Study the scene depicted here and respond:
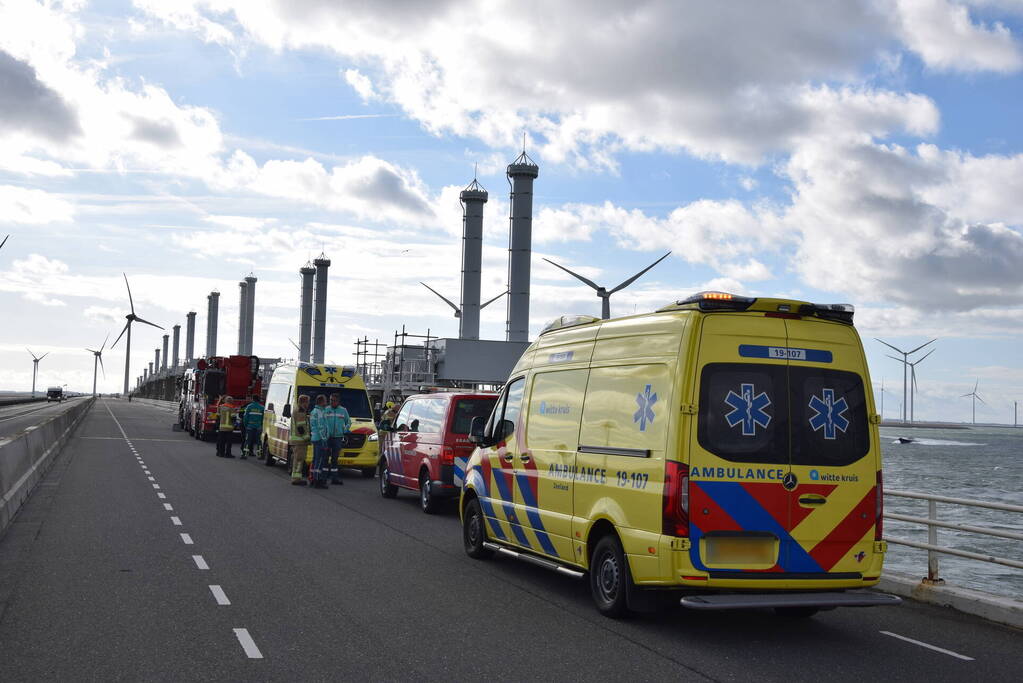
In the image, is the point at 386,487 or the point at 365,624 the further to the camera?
the point at 386,487

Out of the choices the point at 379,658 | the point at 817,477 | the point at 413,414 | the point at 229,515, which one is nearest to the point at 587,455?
the point at 817,477

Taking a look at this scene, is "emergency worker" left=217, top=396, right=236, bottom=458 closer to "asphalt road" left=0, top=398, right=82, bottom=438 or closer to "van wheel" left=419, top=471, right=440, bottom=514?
"asphalt road" left=0, top=398, right=82, bottom=438

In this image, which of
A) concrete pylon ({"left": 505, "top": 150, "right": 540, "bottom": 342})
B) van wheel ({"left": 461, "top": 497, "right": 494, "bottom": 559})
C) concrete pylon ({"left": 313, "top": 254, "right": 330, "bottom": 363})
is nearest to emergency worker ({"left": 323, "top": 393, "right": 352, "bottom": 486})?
van wheel ({"left": 461, "top": 497, "right": 494, "bottom": 559})

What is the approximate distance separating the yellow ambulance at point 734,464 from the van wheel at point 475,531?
2854 mm

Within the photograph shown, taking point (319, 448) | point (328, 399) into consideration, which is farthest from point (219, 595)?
point (328, 399)

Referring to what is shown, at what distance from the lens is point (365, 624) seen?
8.13 meters

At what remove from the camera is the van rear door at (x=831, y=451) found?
8219mm

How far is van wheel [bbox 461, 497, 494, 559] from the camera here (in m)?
11.9

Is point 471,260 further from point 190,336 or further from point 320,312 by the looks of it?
point 190,336

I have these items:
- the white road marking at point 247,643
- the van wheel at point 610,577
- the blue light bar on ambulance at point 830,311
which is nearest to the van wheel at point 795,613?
the van wheel at point 610,577

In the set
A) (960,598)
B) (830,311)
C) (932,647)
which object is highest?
(830,311)

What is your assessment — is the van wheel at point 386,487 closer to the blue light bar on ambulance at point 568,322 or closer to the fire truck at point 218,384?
the blue light bar on ambulance at point 568,322

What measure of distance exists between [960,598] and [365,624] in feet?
18.4

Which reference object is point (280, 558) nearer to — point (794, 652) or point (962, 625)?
point (794, 652)
